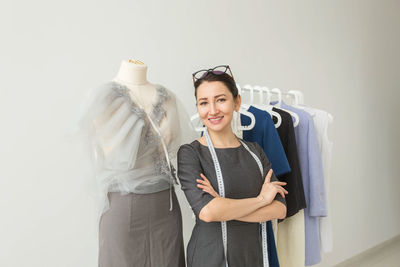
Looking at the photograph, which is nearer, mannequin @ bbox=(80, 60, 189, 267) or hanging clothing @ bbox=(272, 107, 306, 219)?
mannequin @ bbox=(80, 60, 189, 267)

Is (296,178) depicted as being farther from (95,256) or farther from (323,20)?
(323,20)

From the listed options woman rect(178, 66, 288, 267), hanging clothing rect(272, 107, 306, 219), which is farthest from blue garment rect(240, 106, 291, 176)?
woman rect(178, 66, 288, 267)

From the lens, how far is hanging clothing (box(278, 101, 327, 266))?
210 cm

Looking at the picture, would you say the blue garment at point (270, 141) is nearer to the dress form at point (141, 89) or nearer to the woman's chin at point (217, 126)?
the woman's chin at point (217, 126)

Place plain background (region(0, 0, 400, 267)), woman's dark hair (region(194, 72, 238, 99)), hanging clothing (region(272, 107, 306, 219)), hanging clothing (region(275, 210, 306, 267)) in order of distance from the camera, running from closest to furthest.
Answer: woman's dark hair (region(194, 72, 238, 99)), plain background (region(0, 0, 400, 267)), hanging clothing (region(272, 107, 306, 219)), hanging clothing (region(275, 210, 306, 267))

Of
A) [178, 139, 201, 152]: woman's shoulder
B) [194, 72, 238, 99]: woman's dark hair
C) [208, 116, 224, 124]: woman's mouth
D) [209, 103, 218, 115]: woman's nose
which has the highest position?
[194, 72, 238, 99]: woman's dark hair

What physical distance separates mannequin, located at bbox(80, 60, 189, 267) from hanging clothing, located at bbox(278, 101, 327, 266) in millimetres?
956

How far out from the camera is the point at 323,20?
319 cm

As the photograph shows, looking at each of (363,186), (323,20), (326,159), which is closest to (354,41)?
(323,20)

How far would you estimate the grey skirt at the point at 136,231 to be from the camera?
53.6 inches

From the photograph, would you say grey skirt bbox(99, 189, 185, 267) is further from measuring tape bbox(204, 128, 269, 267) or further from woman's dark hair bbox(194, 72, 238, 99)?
woman's dark hair bbox(194, 72, 238, 99)

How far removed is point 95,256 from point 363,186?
2848 millimetres

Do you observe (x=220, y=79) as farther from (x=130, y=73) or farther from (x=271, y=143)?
(x=271, y=143)

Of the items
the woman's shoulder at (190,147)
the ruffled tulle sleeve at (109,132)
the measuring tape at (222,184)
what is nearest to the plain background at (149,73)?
the ruffled tulle sleeve at (109,132)
